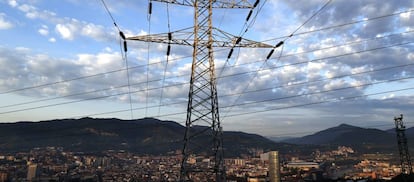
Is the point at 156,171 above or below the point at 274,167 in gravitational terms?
below

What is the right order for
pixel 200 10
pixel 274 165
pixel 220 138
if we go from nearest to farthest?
pixel 220 138 < pixel 200 10 < pixel 274 165

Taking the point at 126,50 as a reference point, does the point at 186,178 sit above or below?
below

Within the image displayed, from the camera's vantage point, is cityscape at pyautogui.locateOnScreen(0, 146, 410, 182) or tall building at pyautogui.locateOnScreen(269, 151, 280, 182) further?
cityscape at pyautogui.locateOnScreen(0, 146, 410, 182)

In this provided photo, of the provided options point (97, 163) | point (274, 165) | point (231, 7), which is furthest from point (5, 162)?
point (231, 7)

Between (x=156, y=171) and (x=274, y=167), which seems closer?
(x=274, y=167)

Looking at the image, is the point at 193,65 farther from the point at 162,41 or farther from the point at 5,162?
the point at 5,162

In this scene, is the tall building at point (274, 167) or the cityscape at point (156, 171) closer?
the tall building at point (274, 167)

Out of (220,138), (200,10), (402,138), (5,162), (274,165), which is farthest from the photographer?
(5,162)

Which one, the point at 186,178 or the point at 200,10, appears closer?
the point at 186,178

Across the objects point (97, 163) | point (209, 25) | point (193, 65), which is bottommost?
point (97, 163)

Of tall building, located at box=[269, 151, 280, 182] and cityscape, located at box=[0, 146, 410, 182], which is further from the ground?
A: tall building, located at box=[269, 151, 280, 182]

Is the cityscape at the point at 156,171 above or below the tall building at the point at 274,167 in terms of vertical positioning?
below
